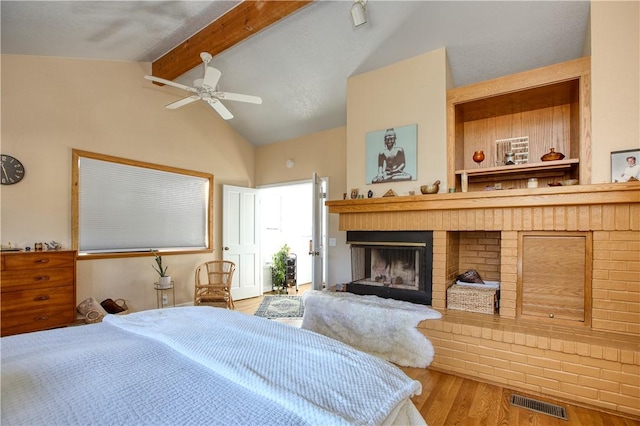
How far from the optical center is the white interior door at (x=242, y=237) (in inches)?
196

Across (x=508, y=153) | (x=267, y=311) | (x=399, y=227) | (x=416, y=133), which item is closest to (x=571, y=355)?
(x=399, y=227)

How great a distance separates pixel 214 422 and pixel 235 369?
0.21 meters

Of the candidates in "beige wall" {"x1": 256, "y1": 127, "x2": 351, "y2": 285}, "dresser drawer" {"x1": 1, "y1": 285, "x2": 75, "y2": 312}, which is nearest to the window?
"dresser drawer" {"x1": 1, "y1": 285, "x2": 75, "y2": 312}

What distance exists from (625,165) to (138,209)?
501 centimetres

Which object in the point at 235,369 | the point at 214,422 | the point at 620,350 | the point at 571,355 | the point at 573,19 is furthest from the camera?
the point at 573,19

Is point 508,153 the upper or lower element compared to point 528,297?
upper

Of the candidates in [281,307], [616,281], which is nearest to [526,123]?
[616,281]

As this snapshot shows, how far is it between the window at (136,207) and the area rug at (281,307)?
1.31 meters

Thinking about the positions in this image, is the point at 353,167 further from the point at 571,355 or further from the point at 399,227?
the point at 571,355

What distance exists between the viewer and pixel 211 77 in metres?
2.72

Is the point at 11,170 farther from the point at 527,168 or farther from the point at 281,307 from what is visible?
the point at 527,168

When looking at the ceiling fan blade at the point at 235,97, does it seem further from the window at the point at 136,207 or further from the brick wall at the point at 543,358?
the brick wall at the point at 543,358

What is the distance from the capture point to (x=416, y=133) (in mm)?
3188

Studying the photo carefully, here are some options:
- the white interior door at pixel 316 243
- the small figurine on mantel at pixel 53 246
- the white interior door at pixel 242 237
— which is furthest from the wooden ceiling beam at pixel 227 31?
the small figurine on mantel at pixel 53 246
